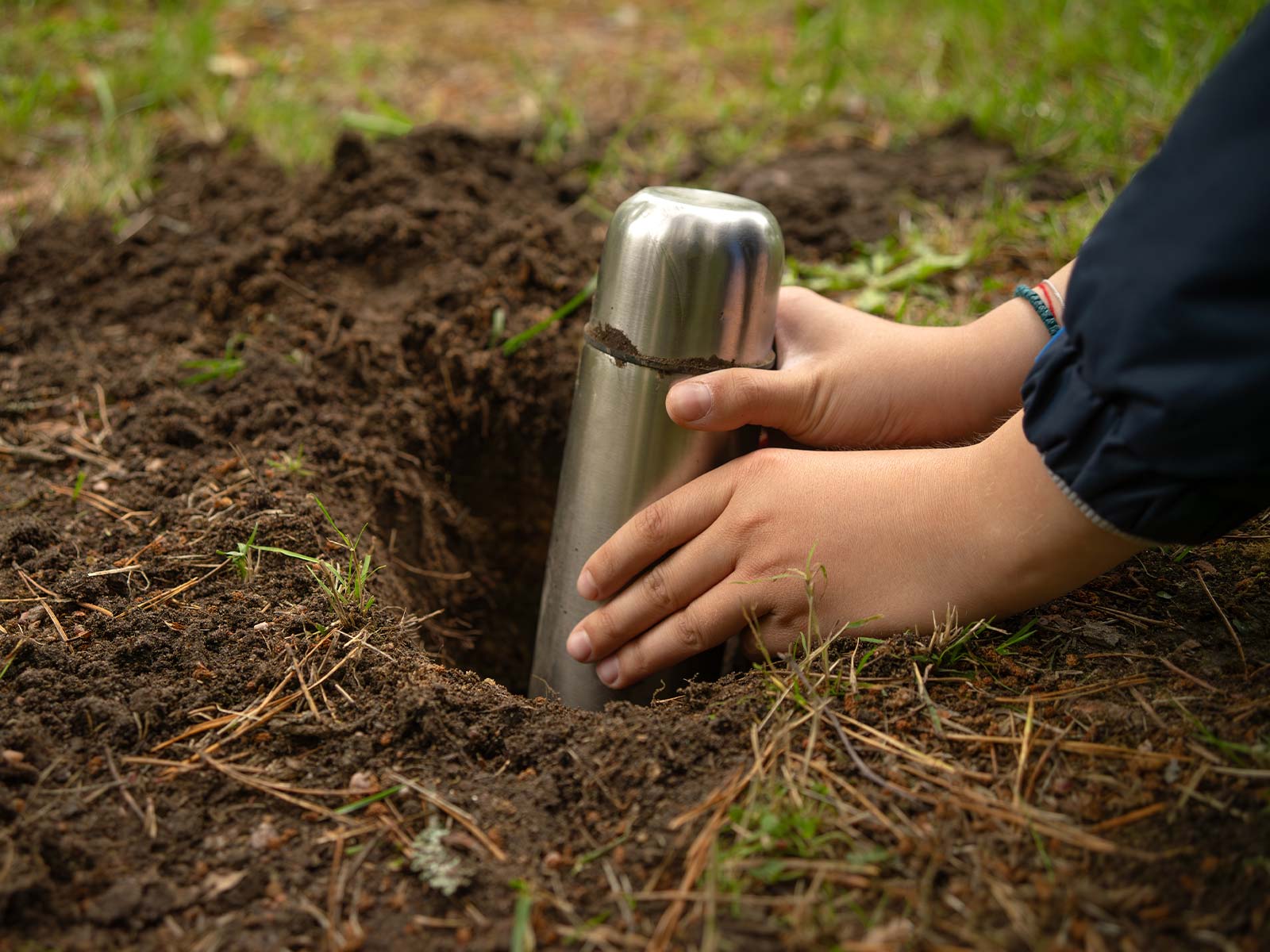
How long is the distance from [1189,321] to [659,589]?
3.24ft

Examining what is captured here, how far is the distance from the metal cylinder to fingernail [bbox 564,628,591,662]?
5 cm

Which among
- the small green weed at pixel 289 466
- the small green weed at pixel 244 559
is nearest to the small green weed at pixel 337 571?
the small green weed at pixel 244 559

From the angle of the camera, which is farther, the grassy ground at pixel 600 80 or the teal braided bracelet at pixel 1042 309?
the grassy ground at pixel 600 80

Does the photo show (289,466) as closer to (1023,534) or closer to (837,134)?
(1023,534)

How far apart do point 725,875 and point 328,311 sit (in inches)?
70.8

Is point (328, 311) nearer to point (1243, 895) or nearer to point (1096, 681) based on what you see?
point (1096, 681)

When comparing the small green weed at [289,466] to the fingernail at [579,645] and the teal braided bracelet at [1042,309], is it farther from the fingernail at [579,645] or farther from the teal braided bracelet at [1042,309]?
the teal braided bracelet at [1042,309]

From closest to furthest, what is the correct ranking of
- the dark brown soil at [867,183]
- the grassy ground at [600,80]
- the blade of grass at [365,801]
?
the blade of grass at [365,801] → the dark brown soil at [867,183] → the grassy ground at [600,80]

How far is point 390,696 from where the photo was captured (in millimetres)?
1563

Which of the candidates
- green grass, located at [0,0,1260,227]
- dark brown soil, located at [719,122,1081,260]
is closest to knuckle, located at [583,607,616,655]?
dark brown soil, located at [719,122,1081,260]

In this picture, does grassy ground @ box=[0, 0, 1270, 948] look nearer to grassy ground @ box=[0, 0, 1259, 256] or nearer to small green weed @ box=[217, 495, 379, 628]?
grassy ground @ box=[0, 0, 1259, 256]

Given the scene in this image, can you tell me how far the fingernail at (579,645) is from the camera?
75.2 inches

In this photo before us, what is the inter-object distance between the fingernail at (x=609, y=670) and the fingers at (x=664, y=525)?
189 mm

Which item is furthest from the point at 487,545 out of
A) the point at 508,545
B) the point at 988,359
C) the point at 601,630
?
the point at 988,359
